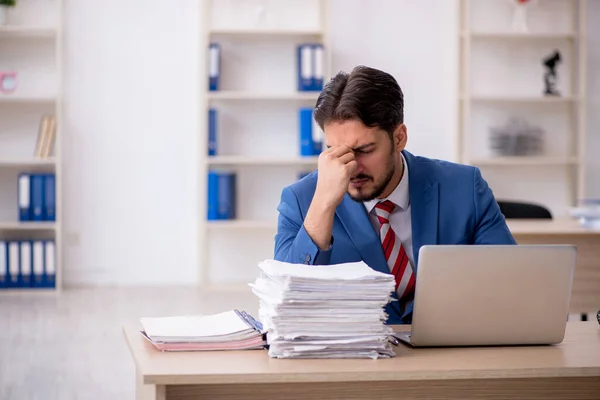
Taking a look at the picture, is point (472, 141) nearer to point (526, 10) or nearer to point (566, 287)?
point (526, 10)

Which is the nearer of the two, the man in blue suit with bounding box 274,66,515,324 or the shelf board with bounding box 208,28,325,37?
the man in blue suit with bounding box 274,66,515,324

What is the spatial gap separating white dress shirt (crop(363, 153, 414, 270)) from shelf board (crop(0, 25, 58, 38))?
4081 millimetres

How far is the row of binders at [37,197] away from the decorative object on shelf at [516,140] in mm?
2954

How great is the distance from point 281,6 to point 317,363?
4.89 meters

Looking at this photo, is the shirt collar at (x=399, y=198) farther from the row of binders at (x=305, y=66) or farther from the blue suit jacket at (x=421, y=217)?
the row of binders at (x=305, y=66)

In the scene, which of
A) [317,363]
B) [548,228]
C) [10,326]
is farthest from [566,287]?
[10,326]

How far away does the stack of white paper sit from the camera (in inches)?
63.6

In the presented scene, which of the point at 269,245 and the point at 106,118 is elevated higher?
the point at 106,118

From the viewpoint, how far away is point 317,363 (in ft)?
5.22

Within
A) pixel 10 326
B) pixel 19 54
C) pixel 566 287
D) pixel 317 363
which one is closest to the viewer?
pixel 317 363

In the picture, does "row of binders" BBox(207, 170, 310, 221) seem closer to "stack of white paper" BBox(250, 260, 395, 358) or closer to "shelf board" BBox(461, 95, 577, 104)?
"shelf board" BBox(461, 95, 577, 104)

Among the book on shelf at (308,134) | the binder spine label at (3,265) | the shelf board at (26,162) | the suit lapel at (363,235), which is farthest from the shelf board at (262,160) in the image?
the suit lapel at (363,235)

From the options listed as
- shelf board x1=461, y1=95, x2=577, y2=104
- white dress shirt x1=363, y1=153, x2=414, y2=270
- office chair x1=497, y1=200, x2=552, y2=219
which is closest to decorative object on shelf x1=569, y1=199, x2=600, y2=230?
office chair x1=497, y1=200, x2=552, y2=219

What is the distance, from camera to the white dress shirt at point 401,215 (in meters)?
2.20
